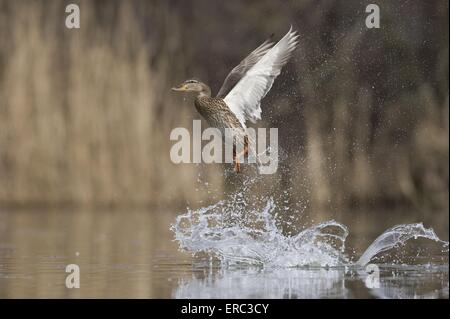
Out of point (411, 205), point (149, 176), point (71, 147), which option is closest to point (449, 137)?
point (411, 205)

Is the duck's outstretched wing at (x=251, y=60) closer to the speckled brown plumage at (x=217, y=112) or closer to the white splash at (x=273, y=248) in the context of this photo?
the speckled brown plumage at (x=217, y=112)

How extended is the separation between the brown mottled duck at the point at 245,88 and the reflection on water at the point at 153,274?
1.25 metres

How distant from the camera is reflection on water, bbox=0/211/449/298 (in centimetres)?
724

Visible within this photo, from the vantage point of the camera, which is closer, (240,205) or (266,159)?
(266,159)

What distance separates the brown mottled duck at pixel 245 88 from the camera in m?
9.84

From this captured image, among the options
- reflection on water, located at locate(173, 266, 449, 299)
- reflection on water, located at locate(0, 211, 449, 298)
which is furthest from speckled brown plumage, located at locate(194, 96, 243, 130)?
reflection on water, located at locate(173, 266, 449, 299)

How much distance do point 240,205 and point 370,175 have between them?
1.88 meters

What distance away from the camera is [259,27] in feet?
55.1

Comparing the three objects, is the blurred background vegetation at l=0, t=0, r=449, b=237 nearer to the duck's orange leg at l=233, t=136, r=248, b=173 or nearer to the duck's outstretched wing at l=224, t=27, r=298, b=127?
the duck's outstretched wing at l=224, t=27, r=298, b=127

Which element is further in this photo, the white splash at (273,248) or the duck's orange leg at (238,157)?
the duck's orange leg at (238,157)

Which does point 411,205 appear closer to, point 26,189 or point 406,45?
point 406,45

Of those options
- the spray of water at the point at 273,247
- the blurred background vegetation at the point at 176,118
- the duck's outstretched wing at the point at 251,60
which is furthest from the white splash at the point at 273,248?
the blurred background vegetation at the point at 176,118

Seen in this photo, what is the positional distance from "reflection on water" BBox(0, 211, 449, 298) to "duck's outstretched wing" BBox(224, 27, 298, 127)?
56.1 inches
